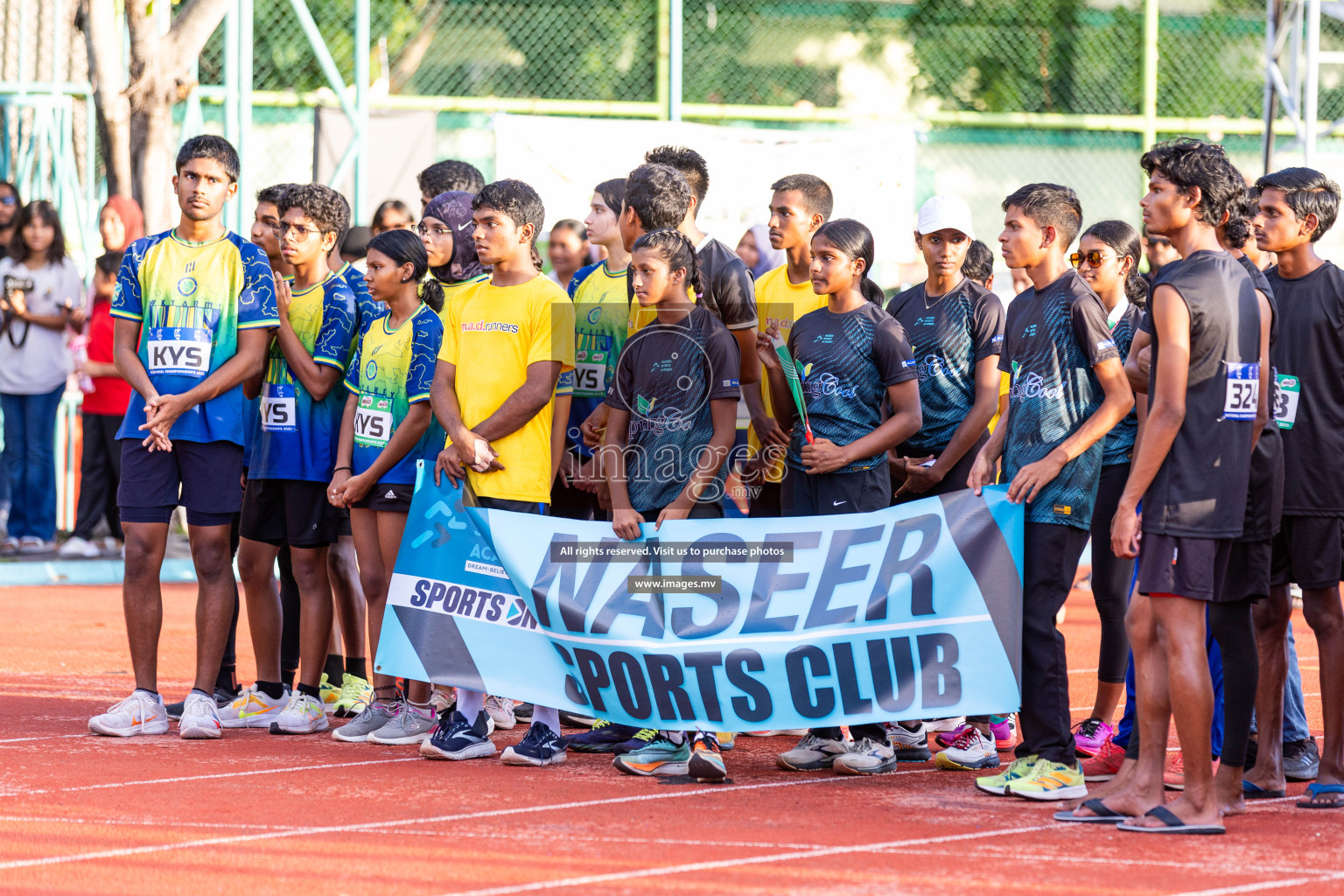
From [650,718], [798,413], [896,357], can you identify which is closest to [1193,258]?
[896,357]

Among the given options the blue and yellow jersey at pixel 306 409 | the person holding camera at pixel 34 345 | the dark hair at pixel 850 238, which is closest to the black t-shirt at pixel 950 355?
the dark hair at pixel 850 238

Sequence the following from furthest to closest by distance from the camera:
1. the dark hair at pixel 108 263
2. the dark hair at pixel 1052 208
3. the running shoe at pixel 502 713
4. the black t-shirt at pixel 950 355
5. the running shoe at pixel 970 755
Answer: the dark hair at pixel 108 263 < the running shoe at pixel 502 713 < the black t-shirt at pixel 950 355 < the running shoe at pixel 970 755 < the dark hair at pixel 1052 208

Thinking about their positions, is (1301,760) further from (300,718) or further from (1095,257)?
(300,718)

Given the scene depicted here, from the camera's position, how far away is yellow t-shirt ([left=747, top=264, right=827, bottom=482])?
704 centimetres

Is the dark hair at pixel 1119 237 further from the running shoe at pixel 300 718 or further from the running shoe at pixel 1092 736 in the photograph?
the running shoe at pixel 300 718

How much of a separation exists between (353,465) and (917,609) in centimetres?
259

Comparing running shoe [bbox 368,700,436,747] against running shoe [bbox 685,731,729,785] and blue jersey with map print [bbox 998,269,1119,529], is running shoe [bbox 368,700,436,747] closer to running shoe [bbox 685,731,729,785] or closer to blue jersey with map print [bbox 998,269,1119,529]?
running shoe [bbox 685,731,729,785]

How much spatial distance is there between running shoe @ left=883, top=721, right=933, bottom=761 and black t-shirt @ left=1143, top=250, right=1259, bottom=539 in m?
1.78

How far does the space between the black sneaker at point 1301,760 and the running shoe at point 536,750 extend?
293 cm

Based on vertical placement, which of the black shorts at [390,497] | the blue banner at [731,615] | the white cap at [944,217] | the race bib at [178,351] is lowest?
the blue banner at [731,615]

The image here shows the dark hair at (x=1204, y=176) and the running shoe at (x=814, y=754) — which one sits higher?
the dark hair at (x=1204, y=176)

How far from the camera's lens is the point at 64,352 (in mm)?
12227

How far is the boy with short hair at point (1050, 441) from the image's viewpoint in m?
5.63

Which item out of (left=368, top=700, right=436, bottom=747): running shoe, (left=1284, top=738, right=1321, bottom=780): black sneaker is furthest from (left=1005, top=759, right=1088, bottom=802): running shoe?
(left=368, top=700, right=436, bottom=747): running shoe
